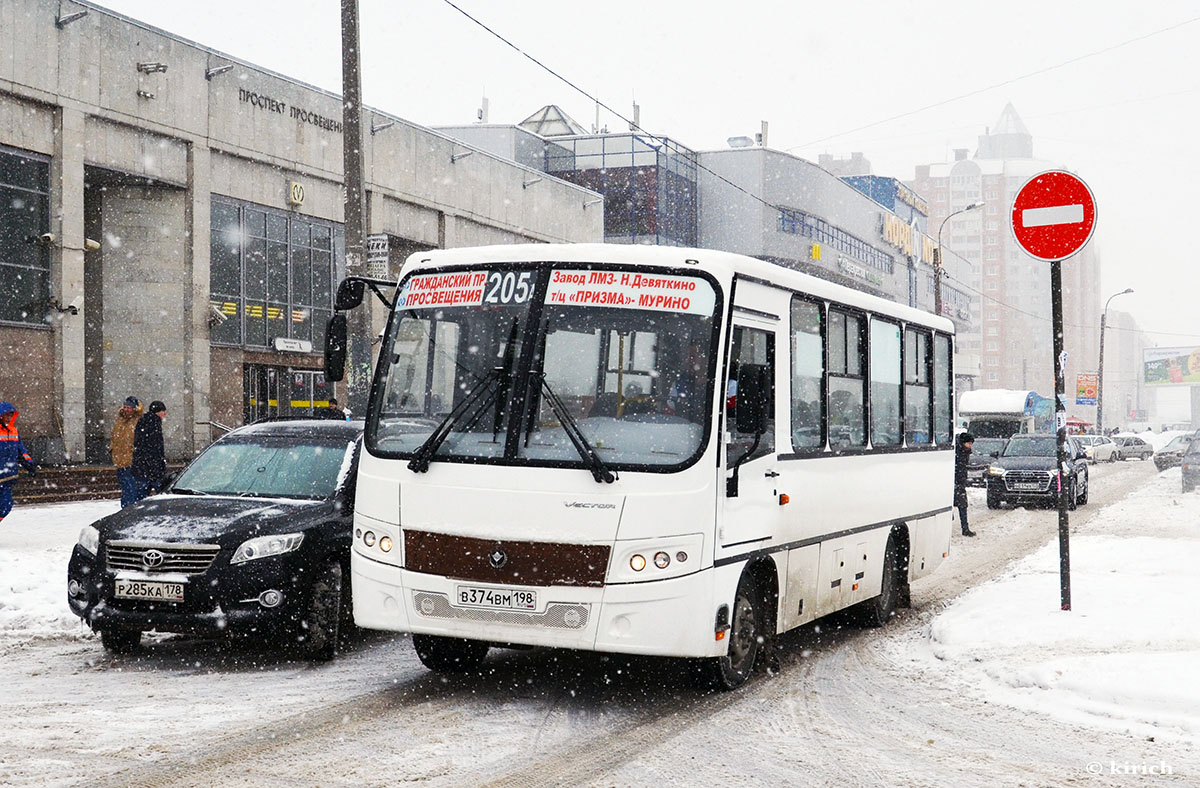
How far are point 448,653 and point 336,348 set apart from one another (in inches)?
82.2

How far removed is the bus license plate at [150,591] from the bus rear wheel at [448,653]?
1562mm

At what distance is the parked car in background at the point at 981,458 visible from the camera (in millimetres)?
34969

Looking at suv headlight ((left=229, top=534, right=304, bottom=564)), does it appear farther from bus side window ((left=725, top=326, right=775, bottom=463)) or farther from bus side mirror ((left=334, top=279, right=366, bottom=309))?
bus side window ((left=725, top=326, right=775, bottom=463))

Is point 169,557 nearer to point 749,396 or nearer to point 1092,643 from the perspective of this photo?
point 749,396

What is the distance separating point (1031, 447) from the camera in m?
29.2

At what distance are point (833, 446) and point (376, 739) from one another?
4.23 meters

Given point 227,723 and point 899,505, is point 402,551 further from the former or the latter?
point 899,505

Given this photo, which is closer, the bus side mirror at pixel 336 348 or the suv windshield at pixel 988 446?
the bus side mirror at pixel 336 348

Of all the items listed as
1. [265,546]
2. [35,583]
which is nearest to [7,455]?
[35,583]

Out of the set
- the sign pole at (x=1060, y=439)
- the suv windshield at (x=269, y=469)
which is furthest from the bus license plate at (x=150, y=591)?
the sign pole at (x=1060, y=439)

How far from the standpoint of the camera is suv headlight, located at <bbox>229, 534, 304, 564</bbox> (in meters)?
8.61

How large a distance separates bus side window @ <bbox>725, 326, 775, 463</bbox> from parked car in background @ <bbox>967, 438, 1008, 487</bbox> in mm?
27100

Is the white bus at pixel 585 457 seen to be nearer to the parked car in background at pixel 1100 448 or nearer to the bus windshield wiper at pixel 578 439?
the bus windshield wiper at pixel 578 439

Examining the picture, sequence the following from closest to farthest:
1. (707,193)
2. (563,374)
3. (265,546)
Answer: (563,374)
(265,546)
(707,193)
